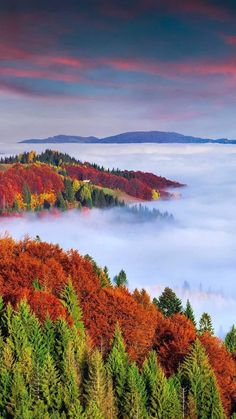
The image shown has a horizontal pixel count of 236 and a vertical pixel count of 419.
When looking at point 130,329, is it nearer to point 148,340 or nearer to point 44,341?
point 148,340

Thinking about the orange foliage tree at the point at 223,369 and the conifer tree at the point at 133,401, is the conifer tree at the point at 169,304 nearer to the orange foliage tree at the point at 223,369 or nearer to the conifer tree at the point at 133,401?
the orange foliage tree at the point at 223,369

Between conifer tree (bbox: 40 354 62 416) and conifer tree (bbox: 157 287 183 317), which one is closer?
conifer tree (bbox: 40 354 62 416)

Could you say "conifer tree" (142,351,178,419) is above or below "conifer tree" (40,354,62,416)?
below

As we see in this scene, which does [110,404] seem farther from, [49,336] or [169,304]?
[169,304]

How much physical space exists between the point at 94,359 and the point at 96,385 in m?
2.41

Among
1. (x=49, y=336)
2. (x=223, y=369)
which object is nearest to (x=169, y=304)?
(x=223, y=369)

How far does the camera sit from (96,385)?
4241 centimetres

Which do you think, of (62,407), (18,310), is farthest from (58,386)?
(18,310)

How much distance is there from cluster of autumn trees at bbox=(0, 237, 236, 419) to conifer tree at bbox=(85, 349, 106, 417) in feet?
0.23

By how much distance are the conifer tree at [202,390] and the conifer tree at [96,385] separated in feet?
27.4

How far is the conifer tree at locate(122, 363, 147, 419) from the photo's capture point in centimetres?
4366

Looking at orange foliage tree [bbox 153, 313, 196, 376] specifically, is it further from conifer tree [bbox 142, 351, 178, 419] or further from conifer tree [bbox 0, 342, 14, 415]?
conifer tree [bbox 0, 342, 14, 415]

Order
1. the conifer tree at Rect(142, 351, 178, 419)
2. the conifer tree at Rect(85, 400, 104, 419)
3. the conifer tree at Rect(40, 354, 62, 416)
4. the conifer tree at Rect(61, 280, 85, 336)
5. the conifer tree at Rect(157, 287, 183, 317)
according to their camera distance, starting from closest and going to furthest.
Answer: the conifer tree at Rect(85, 400, 104, 419) < the conifer tree at Rect(40, 354, 62, 416) < the conifer tree at Rect(142, 351, 178, 419) < the conifer tree at Rect(61, 280, 85, 336) < the conifer tree at Rect(157, 287, 183, 317)

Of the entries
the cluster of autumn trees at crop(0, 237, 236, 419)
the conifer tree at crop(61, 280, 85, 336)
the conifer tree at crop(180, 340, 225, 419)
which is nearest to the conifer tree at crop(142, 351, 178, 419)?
the cluster of autumn trees at crop(0, 237, 236, 419)
